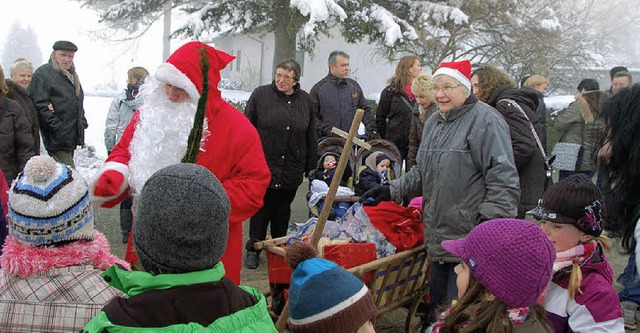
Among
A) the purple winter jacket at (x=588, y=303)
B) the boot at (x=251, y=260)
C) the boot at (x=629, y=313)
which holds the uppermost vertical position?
the purple winter jacket at (x=588, y=303)

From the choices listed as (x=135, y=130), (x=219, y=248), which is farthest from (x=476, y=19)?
(x=219, y=248)

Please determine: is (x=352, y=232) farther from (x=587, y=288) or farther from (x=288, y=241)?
(x=587, y=288)

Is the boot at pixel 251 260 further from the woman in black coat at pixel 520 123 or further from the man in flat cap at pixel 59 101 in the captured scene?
the woman in black coat at pixel 520 123

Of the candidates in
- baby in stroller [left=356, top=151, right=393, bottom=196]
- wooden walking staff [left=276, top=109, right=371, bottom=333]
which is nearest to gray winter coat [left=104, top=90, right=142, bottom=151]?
baby in stroller [left=356, top=151, right=393, bottom=196]

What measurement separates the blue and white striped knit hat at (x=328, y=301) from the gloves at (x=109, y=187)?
5.49 ft

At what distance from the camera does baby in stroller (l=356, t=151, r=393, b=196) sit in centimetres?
612

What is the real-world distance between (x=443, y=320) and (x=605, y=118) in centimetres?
182

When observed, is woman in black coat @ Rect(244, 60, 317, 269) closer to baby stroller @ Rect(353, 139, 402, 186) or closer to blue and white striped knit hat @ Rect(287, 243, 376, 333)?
baby stroller @ Rect(353, 139, 402, 186)

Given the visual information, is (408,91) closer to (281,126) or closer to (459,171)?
(281,126)

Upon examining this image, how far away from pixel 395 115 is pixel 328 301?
19.0 ft

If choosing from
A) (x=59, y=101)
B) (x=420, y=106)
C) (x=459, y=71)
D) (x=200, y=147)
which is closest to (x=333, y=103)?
(x=420, y=106)

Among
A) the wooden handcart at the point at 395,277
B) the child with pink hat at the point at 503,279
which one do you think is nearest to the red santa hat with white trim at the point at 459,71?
the wooden handcart at the point at 395,277

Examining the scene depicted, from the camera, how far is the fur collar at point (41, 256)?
223cm

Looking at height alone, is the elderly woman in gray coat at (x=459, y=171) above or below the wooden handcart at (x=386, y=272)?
above
